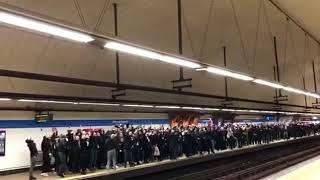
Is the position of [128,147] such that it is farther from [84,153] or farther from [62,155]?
[62,155]

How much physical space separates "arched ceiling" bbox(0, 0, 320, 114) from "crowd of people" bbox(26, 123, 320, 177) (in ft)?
7.54

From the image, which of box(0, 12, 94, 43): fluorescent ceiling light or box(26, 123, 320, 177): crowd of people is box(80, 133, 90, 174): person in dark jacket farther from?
box(0, 12, 94, 43): fluorescent ceiling light

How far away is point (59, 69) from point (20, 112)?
5467 mm

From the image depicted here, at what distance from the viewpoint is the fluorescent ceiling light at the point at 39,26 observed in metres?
4.74

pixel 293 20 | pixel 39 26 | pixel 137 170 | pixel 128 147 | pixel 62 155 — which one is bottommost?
pixel 137 170

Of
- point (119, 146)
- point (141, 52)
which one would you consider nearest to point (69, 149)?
point (119, 146)

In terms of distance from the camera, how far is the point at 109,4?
1234cm

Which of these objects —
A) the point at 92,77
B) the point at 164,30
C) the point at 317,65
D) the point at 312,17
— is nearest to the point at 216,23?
the point at 164,30

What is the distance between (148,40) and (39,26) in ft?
34.2

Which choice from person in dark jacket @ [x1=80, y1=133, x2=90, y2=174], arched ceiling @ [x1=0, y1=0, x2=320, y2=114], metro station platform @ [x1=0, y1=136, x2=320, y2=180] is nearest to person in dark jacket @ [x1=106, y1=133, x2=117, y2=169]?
metro station platform @ [x1=0, y1=136, x2=320, y2=180]

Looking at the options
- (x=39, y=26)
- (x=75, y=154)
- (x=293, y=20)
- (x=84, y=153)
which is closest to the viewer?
(x=39, y=26)

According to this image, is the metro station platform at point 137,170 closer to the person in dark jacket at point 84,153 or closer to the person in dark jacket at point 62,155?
the person in dark jacket at point 62,155

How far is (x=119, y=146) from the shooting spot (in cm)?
1895

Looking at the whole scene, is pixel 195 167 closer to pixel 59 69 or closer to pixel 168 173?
pixel 168 173
